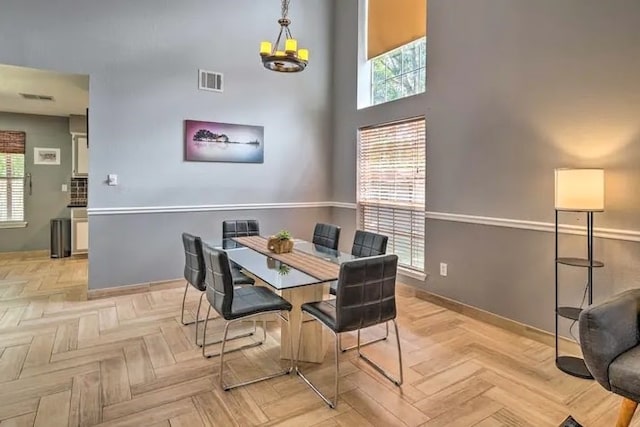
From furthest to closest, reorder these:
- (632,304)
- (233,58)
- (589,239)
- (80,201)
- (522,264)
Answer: (80,201)
(233,58)
(522,264)
(589,239)
(632,304)

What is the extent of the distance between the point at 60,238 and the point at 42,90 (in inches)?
102

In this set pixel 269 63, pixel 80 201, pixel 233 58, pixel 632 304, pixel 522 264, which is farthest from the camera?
pixel 80 201

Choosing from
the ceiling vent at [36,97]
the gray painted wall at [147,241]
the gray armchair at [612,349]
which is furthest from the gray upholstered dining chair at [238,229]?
the ceiling vent at [36,97]

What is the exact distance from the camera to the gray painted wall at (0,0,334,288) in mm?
3871

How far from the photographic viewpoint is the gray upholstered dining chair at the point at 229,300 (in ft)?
7.57

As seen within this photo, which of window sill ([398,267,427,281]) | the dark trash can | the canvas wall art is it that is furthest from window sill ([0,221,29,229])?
window sill ([398,267,427,281])

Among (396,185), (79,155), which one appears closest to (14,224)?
(79,155)

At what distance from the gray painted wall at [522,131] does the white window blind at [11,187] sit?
6.22 meters

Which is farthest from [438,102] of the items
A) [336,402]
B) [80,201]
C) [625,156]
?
[80,201]

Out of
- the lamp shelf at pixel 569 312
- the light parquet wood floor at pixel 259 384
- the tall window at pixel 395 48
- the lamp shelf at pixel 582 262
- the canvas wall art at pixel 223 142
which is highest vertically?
the tall window at pixel 395 48

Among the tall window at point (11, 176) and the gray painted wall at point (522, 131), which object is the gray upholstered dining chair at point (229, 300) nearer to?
the gray painted wall at point (522, 131)

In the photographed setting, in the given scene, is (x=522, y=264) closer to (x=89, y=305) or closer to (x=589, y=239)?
(x=589, y=239)

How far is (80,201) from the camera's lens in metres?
6.69

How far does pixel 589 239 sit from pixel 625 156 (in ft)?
2.06
